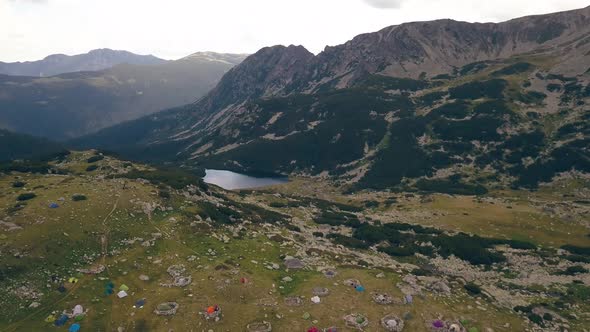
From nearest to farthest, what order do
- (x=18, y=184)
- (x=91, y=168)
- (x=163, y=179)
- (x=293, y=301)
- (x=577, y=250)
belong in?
(x=293, y=301) < (x=18, y=184) < (x=577, y=250) < (x=163, y=179) < (x=91, y=168)

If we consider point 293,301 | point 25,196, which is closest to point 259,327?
point 293,301

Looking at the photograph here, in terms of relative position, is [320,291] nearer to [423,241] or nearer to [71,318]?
[71,318]

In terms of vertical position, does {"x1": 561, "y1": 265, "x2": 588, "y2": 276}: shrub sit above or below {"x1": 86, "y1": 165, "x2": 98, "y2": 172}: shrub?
below

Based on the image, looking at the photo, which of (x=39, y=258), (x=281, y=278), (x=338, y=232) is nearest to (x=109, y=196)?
(x=39, y=258)

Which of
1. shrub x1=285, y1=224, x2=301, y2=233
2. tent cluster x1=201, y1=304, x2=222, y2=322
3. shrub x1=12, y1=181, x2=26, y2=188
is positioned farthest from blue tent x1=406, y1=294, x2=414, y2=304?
shrub x1=12, y1=181, x2=26, y2=188

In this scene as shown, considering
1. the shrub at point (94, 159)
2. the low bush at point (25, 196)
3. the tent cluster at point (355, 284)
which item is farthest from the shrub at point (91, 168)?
the tent cluster at point (355, 284)

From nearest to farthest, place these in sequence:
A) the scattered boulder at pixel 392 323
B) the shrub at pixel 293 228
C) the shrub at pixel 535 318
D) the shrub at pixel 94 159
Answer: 1. the scattered boulder at pixel 392 323
2. the shrub at pixel 535 318
3. the shrub at pixel 293 228
4. the shrub at pixel 94 159

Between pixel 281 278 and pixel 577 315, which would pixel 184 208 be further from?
pixel 577 315

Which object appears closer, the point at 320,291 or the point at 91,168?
the point at 320,291

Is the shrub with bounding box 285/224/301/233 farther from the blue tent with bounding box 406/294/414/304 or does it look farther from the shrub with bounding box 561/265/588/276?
the shrub with bounding box 561/265/588/276

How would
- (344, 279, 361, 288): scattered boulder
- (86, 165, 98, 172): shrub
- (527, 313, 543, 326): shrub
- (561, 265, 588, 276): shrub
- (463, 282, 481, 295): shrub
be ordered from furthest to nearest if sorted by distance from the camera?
(86, 165, 98, 172): shrub < (561, 265, 588, 276): shrub < (463, 282, 481, 295): shrub < (344, 279, 361, 288): scattered boulder < (527, 313, 543, 326): shrub

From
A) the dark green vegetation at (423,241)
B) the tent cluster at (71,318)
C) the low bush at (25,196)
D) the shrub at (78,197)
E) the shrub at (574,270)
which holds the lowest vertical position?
the dark green vegetation at (423,241)

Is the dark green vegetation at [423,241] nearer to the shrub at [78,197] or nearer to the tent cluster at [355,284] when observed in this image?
the tent cluster at [355,284]
